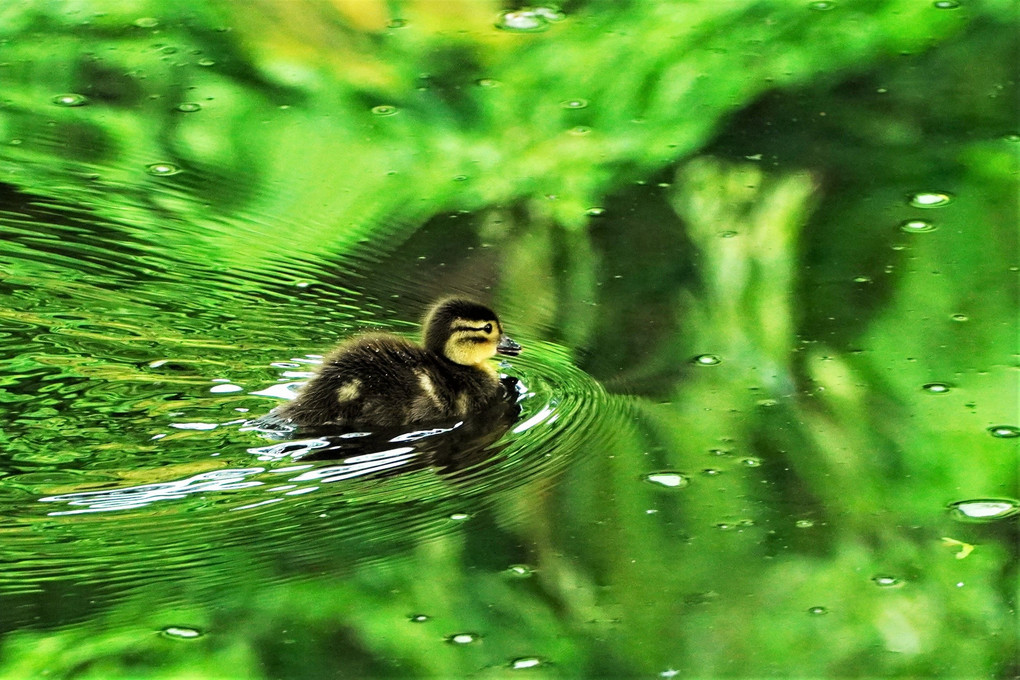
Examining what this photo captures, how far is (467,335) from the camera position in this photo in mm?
3531

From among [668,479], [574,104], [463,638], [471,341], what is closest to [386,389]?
[471,341]

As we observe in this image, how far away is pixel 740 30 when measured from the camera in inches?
216

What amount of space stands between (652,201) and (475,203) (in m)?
0.49

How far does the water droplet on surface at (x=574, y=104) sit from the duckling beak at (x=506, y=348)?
1.68 m

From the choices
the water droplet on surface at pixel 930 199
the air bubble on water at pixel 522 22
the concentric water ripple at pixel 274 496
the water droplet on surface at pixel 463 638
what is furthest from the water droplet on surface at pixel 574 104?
Answer: the water droplet on surface at pixel 463 638

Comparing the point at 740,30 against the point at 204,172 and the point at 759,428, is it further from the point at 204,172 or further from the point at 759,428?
the point at 759,428

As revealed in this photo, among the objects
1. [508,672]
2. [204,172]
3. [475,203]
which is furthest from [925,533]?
[204,172]

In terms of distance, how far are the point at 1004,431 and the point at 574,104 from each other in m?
2.28

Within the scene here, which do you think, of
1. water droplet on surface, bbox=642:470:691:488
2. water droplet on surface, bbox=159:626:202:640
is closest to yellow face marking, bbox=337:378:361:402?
water droplet on surface, bbox=642:470:691:488

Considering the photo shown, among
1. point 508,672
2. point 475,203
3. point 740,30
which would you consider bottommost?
point 508,672

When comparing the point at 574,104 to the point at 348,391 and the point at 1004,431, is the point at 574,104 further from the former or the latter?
the point at 1004,431

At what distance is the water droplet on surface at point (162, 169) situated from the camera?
448 cm

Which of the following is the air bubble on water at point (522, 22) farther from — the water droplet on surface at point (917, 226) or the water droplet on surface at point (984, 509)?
the water droplet on surface at point (984, 509)

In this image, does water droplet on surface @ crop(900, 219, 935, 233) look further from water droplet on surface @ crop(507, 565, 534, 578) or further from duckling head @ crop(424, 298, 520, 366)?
water droplet on surface @ crop(507, 565, 534, 578)
